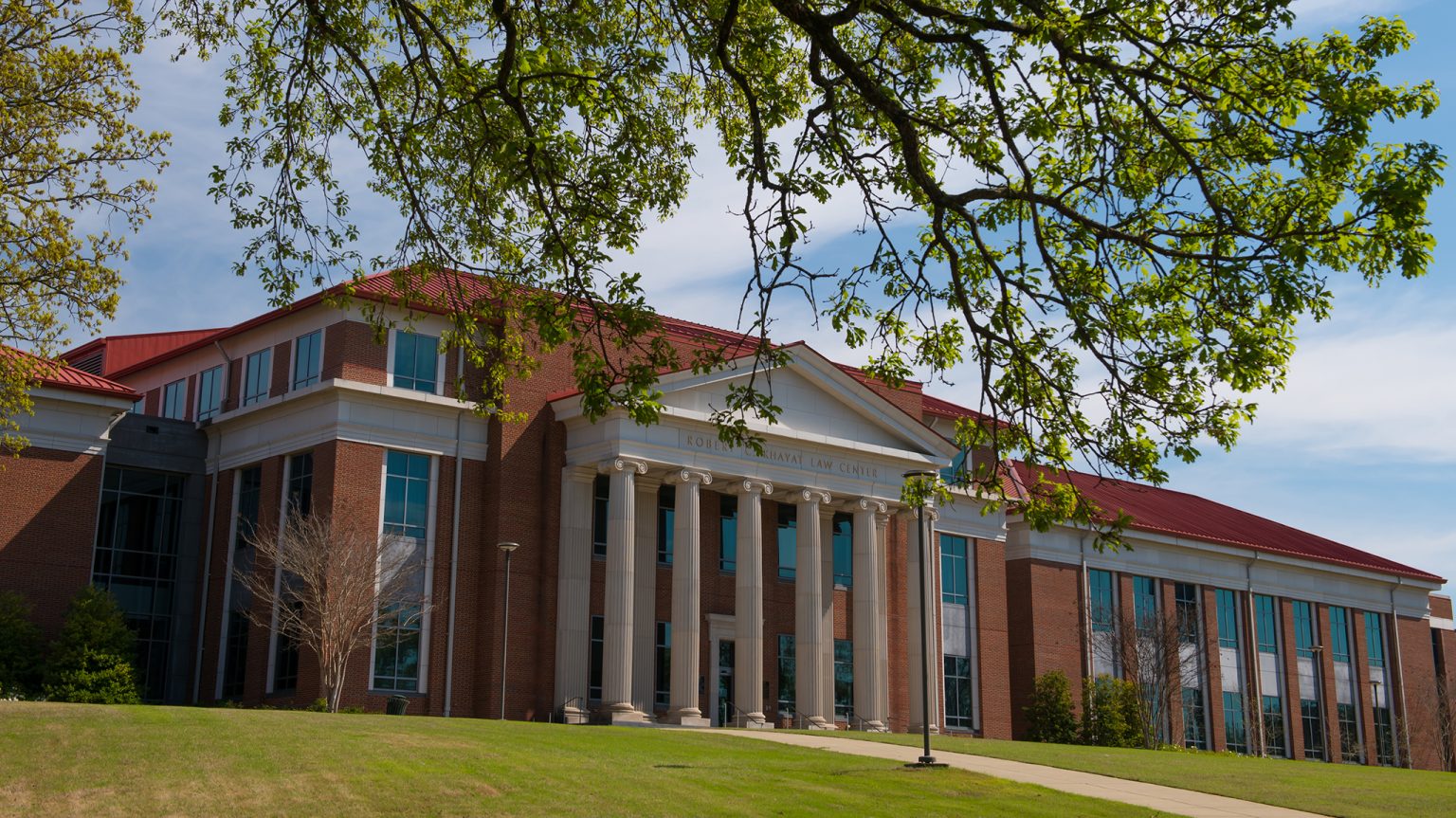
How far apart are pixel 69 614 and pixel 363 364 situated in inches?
391

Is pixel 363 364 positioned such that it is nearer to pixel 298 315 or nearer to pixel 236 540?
pixel 298 315

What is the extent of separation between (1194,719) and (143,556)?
139 ft

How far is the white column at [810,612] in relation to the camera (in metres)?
46.1

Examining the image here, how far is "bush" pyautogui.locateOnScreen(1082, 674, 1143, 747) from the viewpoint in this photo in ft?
187

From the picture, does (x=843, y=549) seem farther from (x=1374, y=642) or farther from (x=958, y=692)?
(x=1374, y=642)

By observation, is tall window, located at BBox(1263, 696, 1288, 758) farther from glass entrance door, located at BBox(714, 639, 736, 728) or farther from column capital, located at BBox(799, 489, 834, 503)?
glass entrance door, located at BBox(714, 639, 736, 728)

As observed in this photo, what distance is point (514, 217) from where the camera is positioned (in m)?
19.1

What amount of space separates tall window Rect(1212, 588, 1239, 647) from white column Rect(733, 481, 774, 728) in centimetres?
2825

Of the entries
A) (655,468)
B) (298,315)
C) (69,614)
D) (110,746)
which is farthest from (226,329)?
(110,746)

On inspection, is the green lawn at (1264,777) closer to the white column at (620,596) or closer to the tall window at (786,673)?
the white column at (620,596)

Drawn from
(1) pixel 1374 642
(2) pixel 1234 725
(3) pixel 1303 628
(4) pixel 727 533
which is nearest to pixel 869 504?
(4) pixel 727 533

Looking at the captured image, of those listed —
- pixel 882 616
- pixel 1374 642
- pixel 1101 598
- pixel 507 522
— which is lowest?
pixel 882 616

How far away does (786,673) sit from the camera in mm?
48750

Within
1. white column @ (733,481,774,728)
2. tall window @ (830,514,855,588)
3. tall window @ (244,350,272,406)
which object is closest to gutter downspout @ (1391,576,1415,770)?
tall window @ (830,514,855,588)
